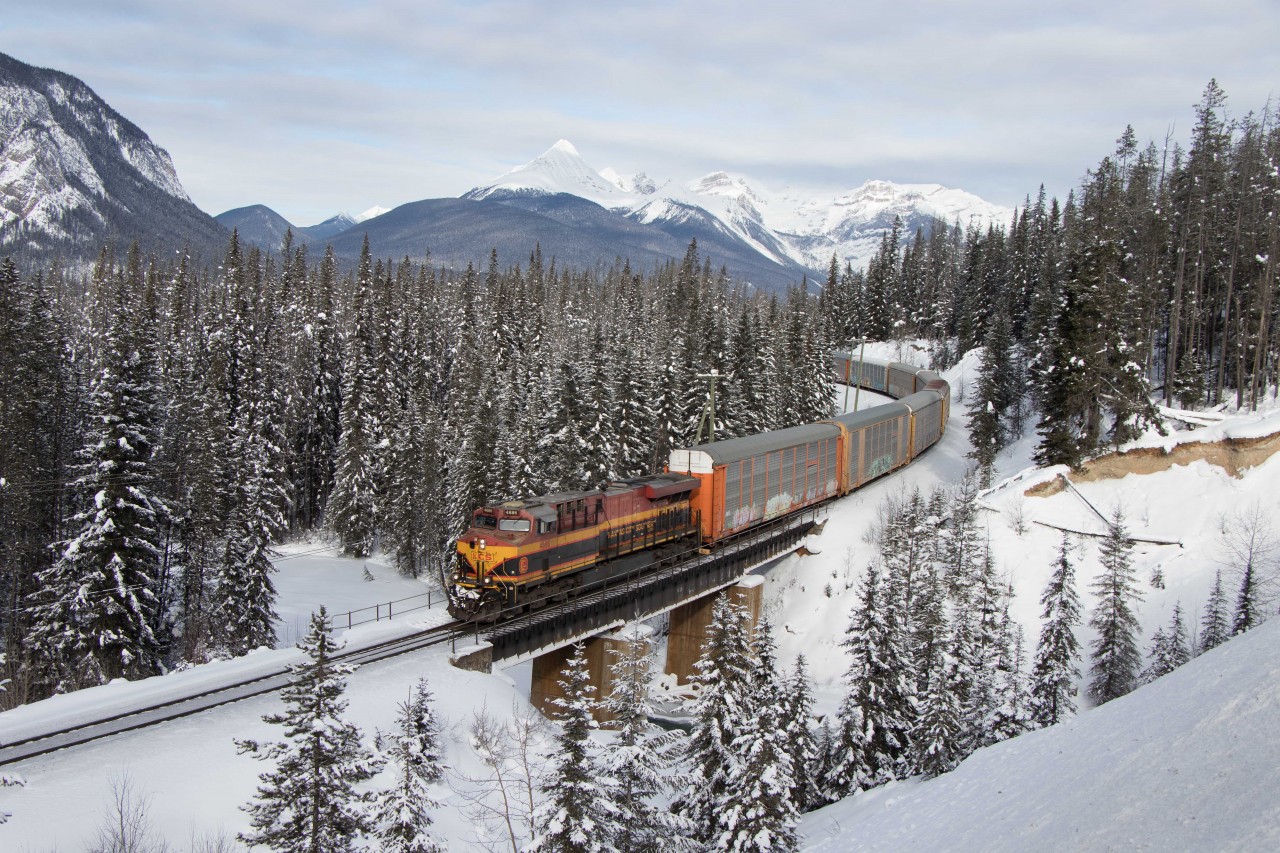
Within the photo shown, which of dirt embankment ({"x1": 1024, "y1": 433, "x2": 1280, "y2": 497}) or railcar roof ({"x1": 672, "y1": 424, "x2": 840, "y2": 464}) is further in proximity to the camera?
dirt embankment ({"x1": 1024, "y1": 433, "x2": 1280, "y2": 497})

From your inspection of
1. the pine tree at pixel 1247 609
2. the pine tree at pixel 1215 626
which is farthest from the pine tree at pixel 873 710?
the pine tree at pixel 1247 609

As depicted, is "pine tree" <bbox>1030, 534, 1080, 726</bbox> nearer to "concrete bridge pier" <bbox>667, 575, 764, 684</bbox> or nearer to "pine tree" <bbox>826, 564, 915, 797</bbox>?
"pine tree" <bbox>826, 564, 915, 797</bbox>

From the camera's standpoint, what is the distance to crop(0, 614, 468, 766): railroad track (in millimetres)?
17953

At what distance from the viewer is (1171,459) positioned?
41.8m

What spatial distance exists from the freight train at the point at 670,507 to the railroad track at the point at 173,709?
3321 mm

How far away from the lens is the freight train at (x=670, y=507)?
29203 mm

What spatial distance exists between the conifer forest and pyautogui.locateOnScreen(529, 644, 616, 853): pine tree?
624 inches

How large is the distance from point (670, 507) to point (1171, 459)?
2649cm

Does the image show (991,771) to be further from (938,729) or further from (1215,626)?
(1215,626)

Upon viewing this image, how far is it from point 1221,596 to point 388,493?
53.4 meters

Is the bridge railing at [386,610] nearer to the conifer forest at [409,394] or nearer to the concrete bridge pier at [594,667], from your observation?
the conifer forest at [409,394]

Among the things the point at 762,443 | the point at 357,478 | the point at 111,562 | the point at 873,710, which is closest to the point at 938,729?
the point at 873,710

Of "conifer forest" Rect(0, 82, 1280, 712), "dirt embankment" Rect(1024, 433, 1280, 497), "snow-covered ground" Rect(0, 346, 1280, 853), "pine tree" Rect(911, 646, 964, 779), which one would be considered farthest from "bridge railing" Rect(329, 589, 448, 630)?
"dirt embankment" Rect(1024, 433, 1280, 497)

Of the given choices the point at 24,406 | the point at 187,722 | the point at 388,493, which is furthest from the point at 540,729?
the point at 388,493
